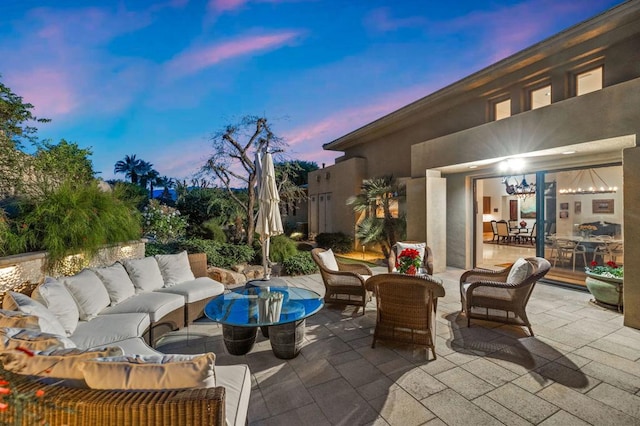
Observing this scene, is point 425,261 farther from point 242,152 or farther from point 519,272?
point 242,152

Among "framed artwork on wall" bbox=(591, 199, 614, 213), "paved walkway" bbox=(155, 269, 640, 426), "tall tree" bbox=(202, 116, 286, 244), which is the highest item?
"tall tree" bbox=(202, 116, 286, 244)

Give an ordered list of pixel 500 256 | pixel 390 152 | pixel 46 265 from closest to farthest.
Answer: pixel 46 265, pixel 500 256, pixel 390 152

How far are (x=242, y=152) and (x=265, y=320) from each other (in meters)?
7.18

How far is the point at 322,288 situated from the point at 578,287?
18.5ft

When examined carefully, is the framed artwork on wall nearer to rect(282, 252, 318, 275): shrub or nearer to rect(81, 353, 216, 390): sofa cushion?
rect(282, 252, 318, 275): shrub

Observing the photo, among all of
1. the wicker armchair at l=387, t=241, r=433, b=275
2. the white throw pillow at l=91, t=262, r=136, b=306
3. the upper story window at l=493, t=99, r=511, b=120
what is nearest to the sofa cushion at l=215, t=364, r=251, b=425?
the white throw pillow at l=91, t=262, r=136, b=306

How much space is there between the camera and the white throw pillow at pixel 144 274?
4465 millimetres

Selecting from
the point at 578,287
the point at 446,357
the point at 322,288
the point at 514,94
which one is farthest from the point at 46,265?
the point at 514,94

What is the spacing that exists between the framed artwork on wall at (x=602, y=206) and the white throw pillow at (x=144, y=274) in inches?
362

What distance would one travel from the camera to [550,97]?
710cm

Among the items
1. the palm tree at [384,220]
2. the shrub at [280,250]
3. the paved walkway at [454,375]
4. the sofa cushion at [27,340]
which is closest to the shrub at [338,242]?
the palm tree at [384,220]

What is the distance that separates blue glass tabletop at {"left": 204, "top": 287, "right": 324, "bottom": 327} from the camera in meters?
3.34

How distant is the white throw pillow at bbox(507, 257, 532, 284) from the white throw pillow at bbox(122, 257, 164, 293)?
564 cm

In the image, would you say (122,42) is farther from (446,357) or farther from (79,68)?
(446,357)
